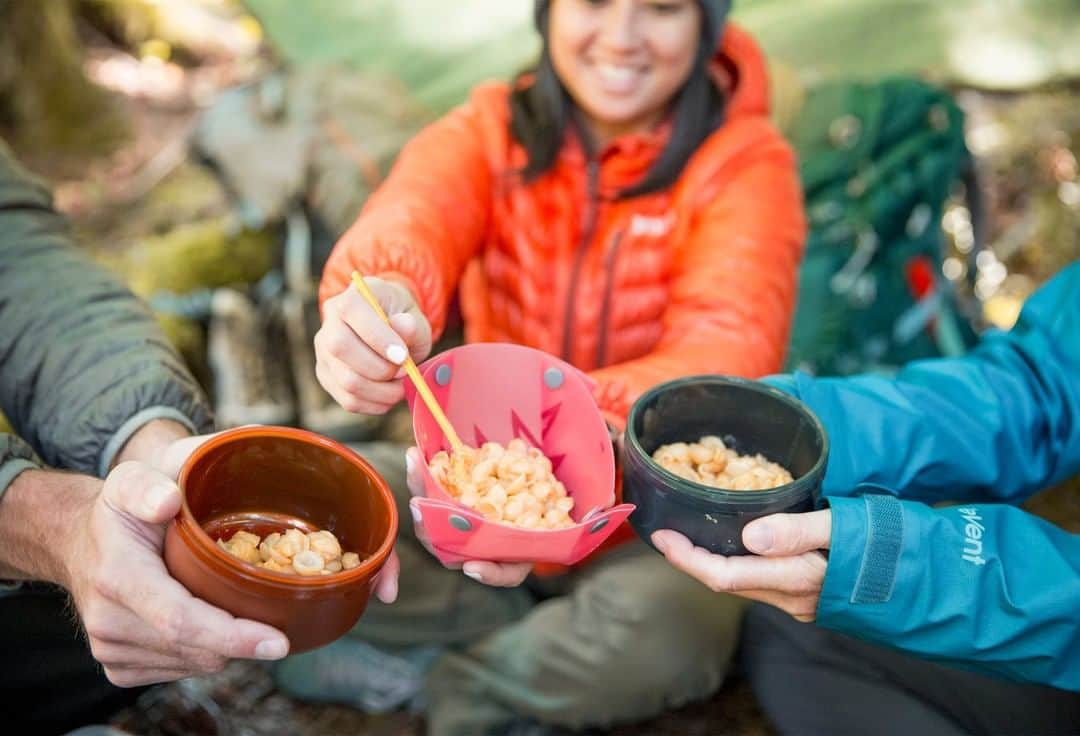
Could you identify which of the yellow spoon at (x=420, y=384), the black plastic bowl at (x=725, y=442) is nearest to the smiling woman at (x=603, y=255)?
the black plastic bowl at (x=725, y=442)

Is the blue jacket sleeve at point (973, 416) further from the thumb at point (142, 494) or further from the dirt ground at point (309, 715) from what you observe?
the thumb at point (142, 494)

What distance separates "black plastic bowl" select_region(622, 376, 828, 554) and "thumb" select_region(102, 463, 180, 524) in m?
0.49

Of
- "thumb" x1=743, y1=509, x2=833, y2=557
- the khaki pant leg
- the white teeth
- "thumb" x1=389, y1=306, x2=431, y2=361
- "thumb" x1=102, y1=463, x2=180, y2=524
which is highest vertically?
the white teeth

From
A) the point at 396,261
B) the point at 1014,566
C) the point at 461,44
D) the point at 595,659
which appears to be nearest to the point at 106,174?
the point at 461,44

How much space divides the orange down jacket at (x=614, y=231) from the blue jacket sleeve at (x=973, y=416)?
0.24 m

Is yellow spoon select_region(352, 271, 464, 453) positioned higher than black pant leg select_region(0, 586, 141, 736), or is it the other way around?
yellow spoon select_region(352, 271, 464, 453)

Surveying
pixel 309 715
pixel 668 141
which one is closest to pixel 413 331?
pixel 668 141

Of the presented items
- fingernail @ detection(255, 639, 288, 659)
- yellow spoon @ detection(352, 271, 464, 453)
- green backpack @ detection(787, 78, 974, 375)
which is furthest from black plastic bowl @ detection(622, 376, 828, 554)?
green backpack @ detection(787, 78, 974, 375)

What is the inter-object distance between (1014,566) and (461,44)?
1.96 m

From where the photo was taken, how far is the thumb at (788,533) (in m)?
1.06

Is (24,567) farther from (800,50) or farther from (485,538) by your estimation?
(800,50)

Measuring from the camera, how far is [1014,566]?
45.4 inches

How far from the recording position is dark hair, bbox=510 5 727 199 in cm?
172

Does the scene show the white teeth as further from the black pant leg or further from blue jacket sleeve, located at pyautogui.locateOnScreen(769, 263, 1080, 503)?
the black pant leg
